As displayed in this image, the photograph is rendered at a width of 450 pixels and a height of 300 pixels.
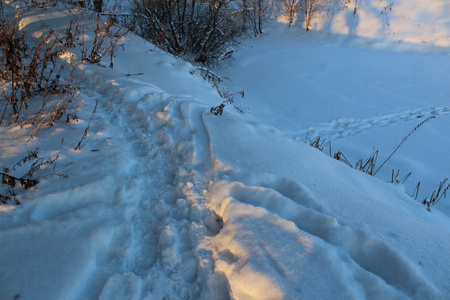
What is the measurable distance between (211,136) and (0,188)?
1.53 m

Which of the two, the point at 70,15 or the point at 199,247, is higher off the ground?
the point at 70,15

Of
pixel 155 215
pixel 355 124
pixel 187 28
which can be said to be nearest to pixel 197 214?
pixel 155 215

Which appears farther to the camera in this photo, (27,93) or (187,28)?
(187,28)

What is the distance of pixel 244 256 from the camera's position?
1575mm

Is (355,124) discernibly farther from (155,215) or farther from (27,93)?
(27,93)

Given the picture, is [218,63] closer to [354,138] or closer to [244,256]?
[354,138]

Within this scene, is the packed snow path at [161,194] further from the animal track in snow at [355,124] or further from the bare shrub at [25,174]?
the animal track in snow at [355,124]

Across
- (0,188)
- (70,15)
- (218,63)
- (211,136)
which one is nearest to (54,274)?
(0,188)

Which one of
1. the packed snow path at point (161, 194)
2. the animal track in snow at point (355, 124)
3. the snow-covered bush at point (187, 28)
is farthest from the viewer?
the snow-covered bush at point (187, 28)

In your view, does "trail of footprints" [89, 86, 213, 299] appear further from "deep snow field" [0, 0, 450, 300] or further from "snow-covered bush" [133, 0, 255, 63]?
"snow-covered bush" [133, 0, 255, 63]

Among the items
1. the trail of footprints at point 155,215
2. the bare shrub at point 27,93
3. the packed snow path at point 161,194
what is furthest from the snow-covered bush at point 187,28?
the trail of footprints at point 155,215

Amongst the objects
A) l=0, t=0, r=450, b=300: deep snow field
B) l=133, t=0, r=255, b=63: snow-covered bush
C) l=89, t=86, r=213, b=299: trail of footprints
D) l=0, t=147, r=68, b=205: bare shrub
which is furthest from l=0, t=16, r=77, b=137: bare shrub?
l=133, t=0, r=255, b=63: snow-covered bush

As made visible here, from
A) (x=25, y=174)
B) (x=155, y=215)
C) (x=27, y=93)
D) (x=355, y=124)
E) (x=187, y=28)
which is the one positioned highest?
(x=187, y=28)

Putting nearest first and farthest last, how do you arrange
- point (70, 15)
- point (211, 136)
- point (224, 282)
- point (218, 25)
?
point (224, 282), point (211, 136), point (70, 15), point (218, 25)
